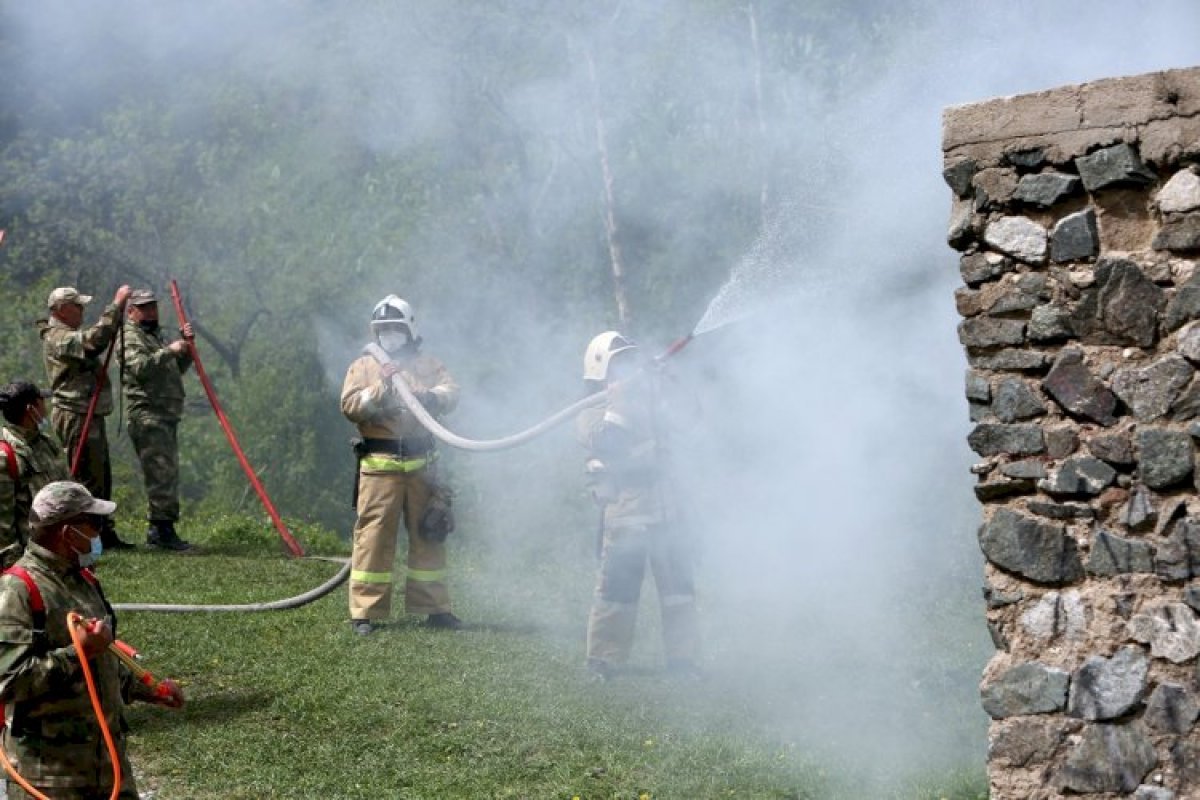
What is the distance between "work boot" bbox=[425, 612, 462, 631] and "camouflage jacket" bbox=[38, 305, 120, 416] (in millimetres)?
3628

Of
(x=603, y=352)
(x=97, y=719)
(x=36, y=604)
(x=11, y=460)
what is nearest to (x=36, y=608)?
(x=36, y=604)

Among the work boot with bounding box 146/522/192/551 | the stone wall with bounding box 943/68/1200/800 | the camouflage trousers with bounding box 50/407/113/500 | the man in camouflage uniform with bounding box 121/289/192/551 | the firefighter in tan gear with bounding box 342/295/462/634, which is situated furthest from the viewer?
the work boot with bounding box 146/522/192/551

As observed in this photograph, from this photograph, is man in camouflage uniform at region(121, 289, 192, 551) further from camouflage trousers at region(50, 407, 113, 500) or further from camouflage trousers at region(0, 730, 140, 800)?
camouflage trousers at region(0, 730, 140, 800)

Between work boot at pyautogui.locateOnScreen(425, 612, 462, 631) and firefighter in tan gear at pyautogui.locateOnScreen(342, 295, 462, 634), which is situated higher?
firefighter in tan gear at pyautogui.locateOnScreen(342, 295, 462, 634)

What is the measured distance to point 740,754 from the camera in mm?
7137

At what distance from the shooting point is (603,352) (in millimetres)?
9078

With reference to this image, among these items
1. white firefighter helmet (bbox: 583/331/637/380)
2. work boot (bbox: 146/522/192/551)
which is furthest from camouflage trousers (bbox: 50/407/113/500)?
white firefighter helmet (bbox: 583/331/637/380)

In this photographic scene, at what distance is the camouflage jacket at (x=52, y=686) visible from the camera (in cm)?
498

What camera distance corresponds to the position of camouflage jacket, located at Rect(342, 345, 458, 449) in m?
9.60

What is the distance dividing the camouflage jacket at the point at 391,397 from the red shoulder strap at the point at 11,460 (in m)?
2.26

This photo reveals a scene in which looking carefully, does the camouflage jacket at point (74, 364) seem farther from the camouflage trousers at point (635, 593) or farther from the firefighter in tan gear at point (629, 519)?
the camouflage trousers at point (635, 593)

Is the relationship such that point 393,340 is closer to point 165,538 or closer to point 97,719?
point 165,538

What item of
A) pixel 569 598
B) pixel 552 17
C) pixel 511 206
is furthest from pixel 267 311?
pixel 569 598

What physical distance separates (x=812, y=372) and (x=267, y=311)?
46.1 ft
